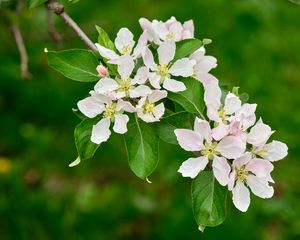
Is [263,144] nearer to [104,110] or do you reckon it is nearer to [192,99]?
[192,99]

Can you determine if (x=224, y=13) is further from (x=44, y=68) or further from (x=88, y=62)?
(x=88, y=62)

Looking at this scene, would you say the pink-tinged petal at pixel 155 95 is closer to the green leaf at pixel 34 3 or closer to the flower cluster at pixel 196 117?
the flower cluster at pixel 196 117

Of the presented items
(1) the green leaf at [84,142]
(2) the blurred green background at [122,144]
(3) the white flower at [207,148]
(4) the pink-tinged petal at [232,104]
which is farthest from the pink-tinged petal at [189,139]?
(2) the blurred green background at [122,144]

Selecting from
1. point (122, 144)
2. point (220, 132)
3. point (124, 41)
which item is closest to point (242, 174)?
point (220, 132)

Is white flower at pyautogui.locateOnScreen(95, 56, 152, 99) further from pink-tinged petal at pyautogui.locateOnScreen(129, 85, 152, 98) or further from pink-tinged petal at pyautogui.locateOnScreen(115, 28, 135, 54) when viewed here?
pink-tinged petal at pyautogui.locateOnScreen(115, 28, 135, 54)

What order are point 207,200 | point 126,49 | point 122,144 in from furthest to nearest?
point 122,144 < point 126,49 < point 207,200
